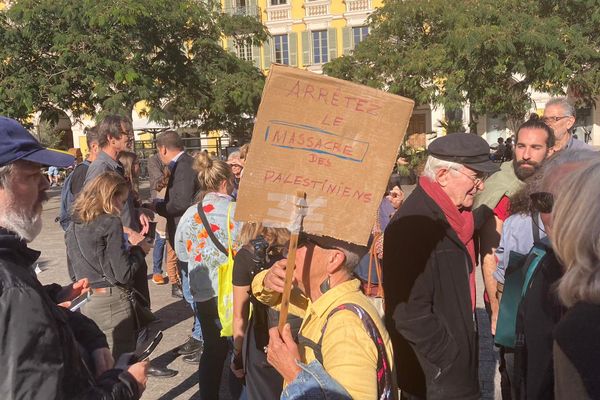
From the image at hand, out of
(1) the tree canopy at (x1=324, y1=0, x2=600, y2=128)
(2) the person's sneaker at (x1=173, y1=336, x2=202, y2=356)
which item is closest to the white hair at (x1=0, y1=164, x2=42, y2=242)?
(2) the person's sneaker at (x1=173, y1=336, x2=202, y2=356)

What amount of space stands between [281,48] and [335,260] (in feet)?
127

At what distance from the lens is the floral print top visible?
157 inches

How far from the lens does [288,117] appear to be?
6.07 ft

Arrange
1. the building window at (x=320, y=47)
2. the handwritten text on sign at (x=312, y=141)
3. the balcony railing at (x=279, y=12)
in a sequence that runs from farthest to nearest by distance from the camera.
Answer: the balcony railing at (x=279, y=12) → the building window at (x=320, y=47) → the handwritten text on sign at (x=312, y=141)

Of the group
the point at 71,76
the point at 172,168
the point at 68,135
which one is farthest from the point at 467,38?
the point at 68,135

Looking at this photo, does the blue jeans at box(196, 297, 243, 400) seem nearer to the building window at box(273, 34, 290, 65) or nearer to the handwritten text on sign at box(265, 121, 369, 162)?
the handwritten text on sign at box(265, 121, 369, 162)

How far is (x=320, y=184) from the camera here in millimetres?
1931

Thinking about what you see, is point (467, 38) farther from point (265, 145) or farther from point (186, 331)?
point (265, 145)

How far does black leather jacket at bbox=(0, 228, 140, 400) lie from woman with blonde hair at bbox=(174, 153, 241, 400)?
6.69ft

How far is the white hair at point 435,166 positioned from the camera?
3.00m

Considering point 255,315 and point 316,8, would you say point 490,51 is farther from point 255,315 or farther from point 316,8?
point 316,8

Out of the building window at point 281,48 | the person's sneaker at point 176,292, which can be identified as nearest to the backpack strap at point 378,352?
the person's sneaker at point 176,292

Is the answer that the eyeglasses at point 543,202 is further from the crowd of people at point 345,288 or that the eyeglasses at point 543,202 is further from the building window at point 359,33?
the building window at point 359,33

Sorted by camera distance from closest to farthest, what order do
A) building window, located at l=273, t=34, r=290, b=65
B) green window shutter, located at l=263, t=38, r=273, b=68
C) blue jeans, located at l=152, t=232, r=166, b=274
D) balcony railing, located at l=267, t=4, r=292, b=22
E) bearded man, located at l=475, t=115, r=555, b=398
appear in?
1. bearded man, located at l=475, t=115, r=555, b=398
2. blue jeans, located at l=152, t=232, r=166, b=274
3. balcony railing, located at l=267, t=4, r=292, b=22
4. green window shutter, located at l=263, t=38, r=273, b=68
5. building window, located at l=273, t=34, r=290, b=65
